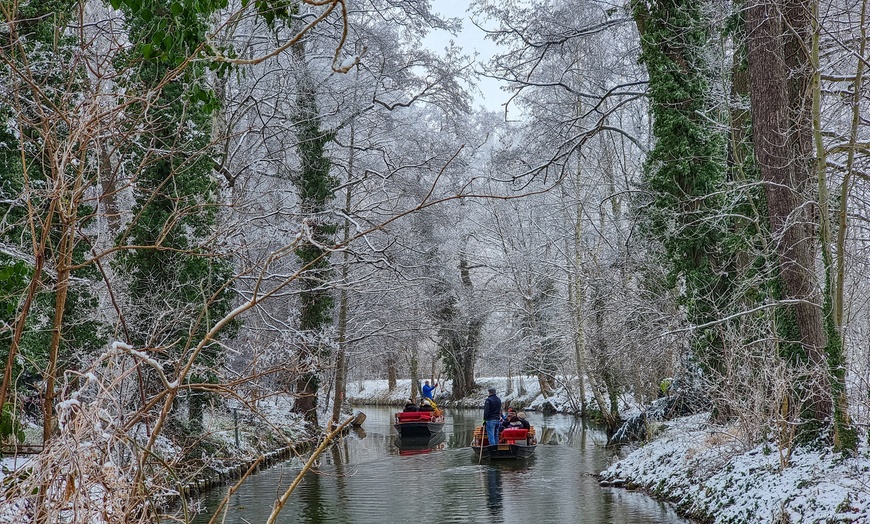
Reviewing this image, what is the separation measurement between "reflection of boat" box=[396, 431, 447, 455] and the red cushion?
125 inches

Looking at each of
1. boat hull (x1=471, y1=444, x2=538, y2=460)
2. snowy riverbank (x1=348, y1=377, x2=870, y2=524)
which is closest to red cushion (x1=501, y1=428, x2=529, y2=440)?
boat hull (x1=471, y1=444, x2=538, y2=460)

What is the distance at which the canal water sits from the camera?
10836 millimetres

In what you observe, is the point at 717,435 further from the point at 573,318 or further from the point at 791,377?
the point at 573,318

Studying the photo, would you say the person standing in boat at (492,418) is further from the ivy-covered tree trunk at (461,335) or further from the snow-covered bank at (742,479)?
the ivy-covered tree trunk at (461,335)

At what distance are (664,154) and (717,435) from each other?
5537 mm

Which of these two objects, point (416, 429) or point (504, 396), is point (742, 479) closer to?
point (416, 429)

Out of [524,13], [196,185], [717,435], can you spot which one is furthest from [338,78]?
[717,435]

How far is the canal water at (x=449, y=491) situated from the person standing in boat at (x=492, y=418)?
2.35 ft

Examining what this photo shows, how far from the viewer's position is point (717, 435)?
1112 centimetres

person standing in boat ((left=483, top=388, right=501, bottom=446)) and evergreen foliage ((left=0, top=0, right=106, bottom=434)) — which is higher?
evergreen foliage ((left=0, top=0, right=106, bottom=434))

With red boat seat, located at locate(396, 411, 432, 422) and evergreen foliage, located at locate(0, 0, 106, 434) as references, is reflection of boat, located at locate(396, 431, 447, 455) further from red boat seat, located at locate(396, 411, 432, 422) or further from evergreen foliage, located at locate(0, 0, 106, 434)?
evergreen foliage, located at locate(0, 0, 106, 434)

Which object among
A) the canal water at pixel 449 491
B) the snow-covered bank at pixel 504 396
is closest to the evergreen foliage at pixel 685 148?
the canal water at pixel 449 491

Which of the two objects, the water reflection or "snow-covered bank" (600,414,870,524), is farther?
the water reflection

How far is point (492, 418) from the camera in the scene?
18703 millimetres
